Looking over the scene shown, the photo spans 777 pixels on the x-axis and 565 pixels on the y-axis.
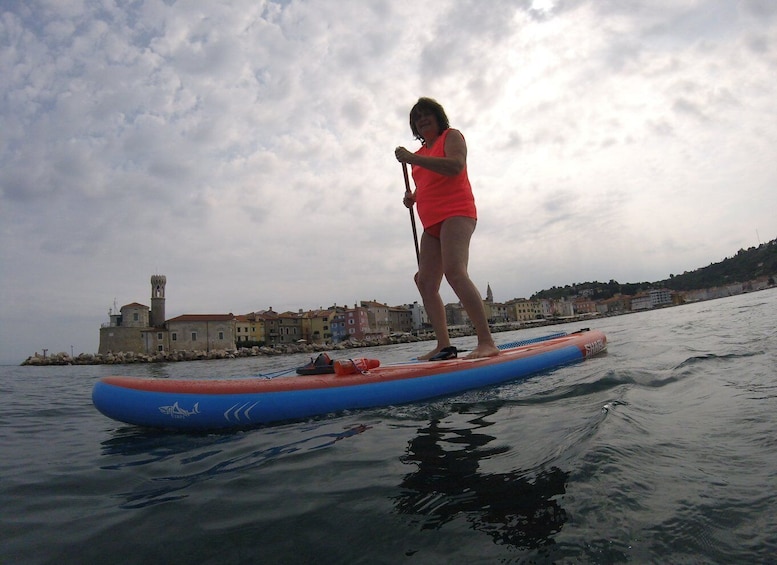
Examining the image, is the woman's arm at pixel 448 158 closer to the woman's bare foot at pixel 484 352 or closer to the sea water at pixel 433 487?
the woman's bare foot at pixel 484 352

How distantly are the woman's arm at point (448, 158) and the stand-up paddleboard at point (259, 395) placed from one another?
1.89m

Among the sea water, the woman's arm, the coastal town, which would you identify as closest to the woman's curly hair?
the woman's arm

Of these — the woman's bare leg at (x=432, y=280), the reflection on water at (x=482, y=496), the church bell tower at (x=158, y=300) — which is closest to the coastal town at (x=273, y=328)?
the church bell tower at (x=158, y=300)

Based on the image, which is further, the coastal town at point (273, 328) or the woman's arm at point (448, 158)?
the coastal town at point (273, 328)

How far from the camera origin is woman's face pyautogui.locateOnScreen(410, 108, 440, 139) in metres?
4.64

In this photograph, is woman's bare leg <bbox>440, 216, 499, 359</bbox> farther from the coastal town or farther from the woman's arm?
the coastal town

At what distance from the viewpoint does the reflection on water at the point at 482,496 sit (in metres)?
1.26

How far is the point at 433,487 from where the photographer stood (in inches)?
63.6

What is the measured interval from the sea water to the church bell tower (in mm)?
53488

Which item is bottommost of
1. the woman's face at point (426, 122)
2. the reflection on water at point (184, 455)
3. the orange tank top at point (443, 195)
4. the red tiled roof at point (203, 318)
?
the reflection on water at point (184, 455)

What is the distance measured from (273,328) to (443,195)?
205ft

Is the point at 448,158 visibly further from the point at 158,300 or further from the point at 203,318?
the point at 158,300

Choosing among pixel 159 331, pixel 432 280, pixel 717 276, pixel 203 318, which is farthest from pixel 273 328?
pixel 717 276

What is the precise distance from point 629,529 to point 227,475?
1648 mm
